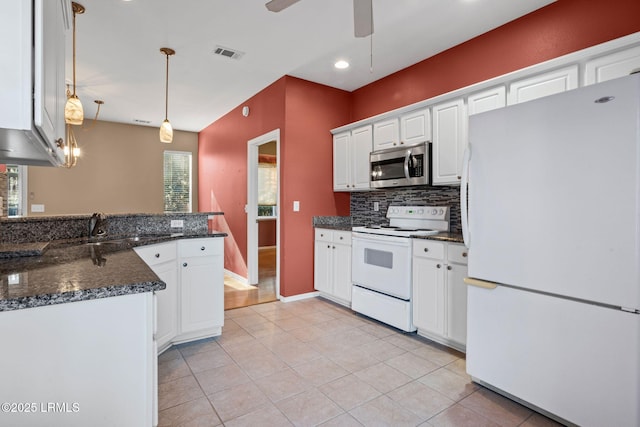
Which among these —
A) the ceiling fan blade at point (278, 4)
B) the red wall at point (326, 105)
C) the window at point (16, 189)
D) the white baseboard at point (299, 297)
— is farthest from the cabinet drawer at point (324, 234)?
the window at point (16, 189)

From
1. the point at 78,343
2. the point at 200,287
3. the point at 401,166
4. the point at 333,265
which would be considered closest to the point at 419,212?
the point at 401,166

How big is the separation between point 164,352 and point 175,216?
1.19m

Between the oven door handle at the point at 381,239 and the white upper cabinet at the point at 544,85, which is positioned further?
the oven door handle at the point at 381,239

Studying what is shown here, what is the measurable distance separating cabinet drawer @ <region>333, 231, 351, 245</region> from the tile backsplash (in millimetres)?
581

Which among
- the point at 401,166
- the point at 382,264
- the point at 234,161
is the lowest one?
the point at 382,264

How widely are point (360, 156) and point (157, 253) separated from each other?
93.3 inches

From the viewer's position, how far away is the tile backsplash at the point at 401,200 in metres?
3.14

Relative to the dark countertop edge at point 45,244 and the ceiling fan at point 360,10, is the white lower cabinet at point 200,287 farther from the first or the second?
the ceiling fan at point 360,10

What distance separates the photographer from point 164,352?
2.58 metres

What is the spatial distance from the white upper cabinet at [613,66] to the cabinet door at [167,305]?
3161 mm

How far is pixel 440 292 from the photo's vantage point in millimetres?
2607

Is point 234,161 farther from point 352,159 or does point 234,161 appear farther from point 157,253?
point 157,253

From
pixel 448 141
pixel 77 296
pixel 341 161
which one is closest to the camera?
pixel 77 296

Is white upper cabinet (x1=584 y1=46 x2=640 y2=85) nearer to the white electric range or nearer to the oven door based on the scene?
the white electric range
